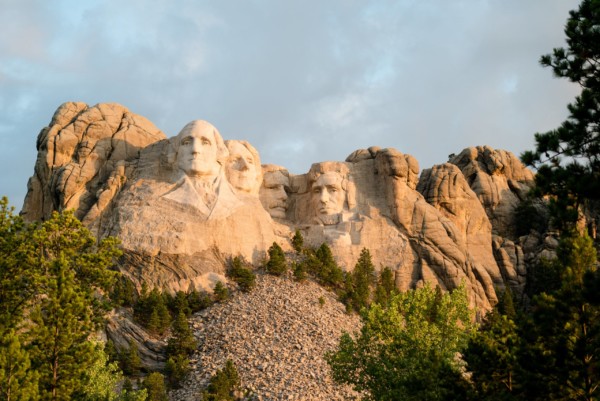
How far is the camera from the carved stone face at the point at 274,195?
68.4 m

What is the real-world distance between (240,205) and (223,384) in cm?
1739

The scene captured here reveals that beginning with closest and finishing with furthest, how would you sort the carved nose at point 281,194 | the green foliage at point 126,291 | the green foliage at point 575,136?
the green foliage at point 575,136 < the green foliage at point 126,291 < the carved nose at point 281,194

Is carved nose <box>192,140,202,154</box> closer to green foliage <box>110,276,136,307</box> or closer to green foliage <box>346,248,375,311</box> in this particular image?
green foliage <box>110,276,136,307</box>

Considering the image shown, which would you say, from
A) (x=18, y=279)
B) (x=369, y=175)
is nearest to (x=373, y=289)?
(x=369, y=175)

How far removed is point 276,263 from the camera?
61.0m

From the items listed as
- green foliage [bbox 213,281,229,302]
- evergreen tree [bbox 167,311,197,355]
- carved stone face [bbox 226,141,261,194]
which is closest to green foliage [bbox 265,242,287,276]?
green foliage [bbox 213,281,229,302]

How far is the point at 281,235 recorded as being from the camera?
65.7 metres

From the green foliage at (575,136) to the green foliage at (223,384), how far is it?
23.1m

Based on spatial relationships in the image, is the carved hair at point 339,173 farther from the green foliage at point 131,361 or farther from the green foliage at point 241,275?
the green foliage at point 131,361

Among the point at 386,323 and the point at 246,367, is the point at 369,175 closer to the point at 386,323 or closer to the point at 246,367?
the point at 246,367

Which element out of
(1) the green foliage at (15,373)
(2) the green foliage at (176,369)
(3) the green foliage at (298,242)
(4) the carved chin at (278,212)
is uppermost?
(4) the carved chin at (278,212)

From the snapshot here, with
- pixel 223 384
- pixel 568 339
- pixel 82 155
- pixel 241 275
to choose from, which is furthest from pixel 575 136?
pixel 82 155

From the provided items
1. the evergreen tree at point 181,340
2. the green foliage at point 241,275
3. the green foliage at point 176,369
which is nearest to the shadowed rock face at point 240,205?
the green foliage at point 241,275

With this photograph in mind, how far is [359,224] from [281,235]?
515 centimetres
